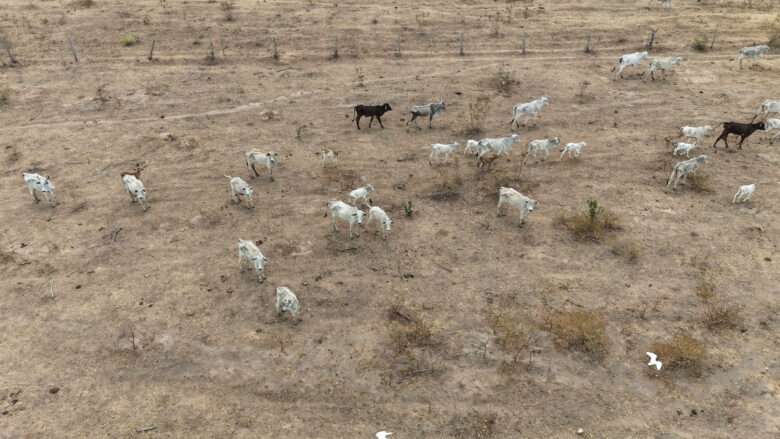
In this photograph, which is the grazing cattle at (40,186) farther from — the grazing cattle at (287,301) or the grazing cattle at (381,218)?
the grazing cattle at (381,218)

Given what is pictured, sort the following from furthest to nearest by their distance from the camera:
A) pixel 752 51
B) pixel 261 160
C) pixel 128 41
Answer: pixel 128 41 → pixel 752 51 → pixel 261 160

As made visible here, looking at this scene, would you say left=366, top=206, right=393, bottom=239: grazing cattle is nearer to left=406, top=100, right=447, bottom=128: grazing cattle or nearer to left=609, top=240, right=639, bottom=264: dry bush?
left=609, top=240, right=639, bottom=264: dry bush

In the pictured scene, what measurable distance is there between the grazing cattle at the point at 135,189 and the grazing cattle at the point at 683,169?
1549 cm

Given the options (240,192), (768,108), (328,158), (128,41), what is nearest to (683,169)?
(768,108)

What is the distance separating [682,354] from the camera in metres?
10.7

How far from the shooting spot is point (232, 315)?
471 inches

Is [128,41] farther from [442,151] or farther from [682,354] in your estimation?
[682,354]

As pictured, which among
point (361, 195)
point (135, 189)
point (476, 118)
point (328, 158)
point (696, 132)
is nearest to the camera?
point (361, 195)

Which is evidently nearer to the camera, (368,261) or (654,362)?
(654,362)

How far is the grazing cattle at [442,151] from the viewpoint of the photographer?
17109 millimetres

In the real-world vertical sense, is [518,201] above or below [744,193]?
above

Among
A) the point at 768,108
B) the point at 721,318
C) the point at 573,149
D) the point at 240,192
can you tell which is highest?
the point at 768,108

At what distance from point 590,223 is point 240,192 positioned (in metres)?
9.68

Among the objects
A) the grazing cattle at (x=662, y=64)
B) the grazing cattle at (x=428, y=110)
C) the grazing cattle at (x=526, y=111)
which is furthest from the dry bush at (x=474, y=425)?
the grazing cattle at (x=662, y=64)
